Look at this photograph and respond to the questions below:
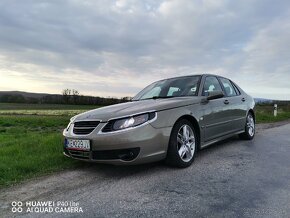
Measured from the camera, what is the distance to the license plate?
3881 mm

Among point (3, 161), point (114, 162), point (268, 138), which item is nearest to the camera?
point (114, 162)

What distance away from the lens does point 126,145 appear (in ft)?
12.1

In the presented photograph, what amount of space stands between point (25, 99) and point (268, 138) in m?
53.1

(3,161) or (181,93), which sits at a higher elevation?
(181,93)

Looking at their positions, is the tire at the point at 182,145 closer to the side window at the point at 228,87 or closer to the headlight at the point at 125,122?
the headlight at the point at 125,122

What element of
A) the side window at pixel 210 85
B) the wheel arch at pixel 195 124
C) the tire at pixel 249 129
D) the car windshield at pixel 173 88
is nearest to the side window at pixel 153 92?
the car windshield at pixel 173 88

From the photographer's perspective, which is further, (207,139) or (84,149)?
(207,139)

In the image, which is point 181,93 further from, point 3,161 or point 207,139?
point 3,161

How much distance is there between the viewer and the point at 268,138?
709 centimetres

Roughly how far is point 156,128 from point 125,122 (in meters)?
0.44

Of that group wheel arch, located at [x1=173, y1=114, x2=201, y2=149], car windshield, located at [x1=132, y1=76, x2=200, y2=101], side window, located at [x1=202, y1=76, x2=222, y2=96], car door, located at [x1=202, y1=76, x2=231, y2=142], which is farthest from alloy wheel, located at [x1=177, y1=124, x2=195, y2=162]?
side window, located at [x1=202, y1=76, x2=222, y2=96]

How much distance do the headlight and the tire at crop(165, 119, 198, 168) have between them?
54 centimetres

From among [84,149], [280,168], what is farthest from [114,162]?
[280,168]

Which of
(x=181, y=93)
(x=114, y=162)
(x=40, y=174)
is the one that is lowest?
(x=40, y=174)
